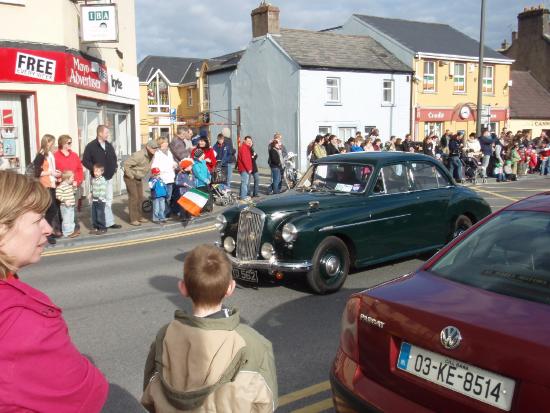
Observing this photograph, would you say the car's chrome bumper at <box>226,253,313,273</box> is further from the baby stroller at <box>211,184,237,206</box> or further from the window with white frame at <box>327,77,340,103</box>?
the window with white frame at <box>327,77,340,103</box>

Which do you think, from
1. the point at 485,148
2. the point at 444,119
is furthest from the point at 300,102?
the point at 485,148

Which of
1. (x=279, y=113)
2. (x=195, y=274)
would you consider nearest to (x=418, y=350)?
(x=195, y=274)

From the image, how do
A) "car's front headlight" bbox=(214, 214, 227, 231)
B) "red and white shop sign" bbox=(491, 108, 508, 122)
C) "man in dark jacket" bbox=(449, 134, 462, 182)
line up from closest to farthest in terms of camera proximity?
"car's front headlight" bbox=(214, 214, 227, 231) → "man in dark jacket" bbox=(449, 134, 462, 182) → "red and white shop sign" bbox=(491, 108, 508, 122)

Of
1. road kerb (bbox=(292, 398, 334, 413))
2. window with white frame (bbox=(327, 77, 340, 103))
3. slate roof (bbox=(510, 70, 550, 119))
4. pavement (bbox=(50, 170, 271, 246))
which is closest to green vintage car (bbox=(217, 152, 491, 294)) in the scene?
road kerb (bbox=(292, 398, 334, 413))

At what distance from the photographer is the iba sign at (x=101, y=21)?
13.9m

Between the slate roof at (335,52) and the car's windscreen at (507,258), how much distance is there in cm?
2668

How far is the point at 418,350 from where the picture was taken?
110 inches

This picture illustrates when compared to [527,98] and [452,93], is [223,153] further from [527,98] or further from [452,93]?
[527,98]

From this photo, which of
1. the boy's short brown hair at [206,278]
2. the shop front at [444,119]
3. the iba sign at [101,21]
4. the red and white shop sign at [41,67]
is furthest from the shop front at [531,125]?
the boy's short brown hair at [206,278]

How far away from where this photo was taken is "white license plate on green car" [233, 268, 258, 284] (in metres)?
6.52

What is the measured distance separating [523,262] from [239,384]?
6.21ft

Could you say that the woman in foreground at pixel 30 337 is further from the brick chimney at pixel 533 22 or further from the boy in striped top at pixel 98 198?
the brick chimney at pixel 533 22

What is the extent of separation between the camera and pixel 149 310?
20.4ft

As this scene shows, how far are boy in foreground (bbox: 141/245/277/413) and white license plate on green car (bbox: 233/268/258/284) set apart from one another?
398cm
